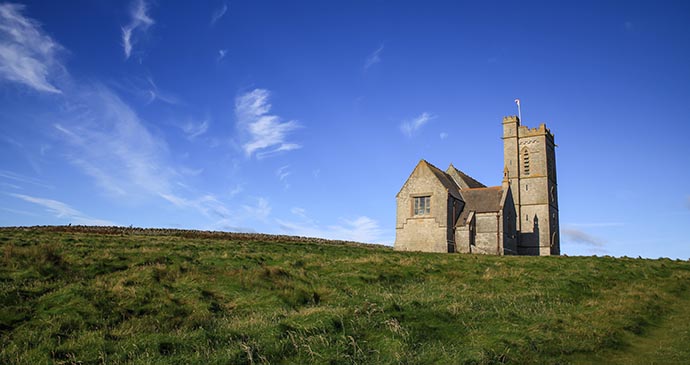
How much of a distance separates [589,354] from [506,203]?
3434cm

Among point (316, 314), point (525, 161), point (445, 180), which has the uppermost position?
point (525, 161)

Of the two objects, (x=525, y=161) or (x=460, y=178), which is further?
(x=525, y=161)

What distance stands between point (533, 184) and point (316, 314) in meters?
51.6

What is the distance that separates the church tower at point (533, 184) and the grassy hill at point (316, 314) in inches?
1411

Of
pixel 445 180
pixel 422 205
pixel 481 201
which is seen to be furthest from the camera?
pixel 445 180

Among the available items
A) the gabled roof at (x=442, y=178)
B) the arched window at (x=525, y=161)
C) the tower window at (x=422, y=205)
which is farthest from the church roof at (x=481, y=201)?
the arched window at (x=525, y=161)

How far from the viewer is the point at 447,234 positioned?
41250 mm

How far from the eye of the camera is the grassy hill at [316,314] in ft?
29.7

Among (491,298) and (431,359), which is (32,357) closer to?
(431,359)

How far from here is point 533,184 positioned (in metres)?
56.5

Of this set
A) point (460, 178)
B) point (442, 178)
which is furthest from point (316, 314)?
point (460, 178)

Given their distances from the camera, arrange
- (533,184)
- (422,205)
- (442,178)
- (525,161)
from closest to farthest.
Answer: (422,205), (442,178), (533,184), (525,161)

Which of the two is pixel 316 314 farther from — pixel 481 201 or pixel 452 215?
pixel 481 201

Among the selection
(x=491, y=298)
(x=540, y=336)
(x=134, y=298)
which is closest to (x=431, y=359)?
(x=540, y=336)
